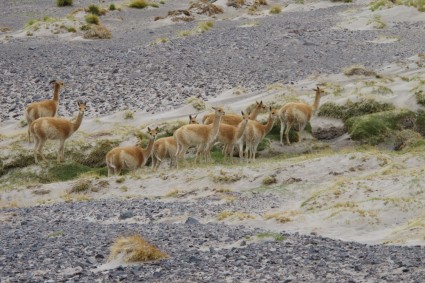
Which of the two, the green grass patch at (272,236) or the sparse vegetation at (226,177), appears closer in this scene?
the green grass patch at (272,236)

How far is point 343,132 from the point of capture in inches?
1009

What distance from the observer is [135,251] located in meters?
12.7

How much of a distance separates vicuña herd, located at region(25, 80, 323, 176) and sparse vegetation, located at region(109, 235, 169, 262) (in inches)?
379

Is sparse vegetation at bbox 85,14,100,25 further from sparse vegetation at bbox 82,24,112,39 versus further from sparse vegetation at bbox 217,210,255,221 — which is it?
sparse vegetation at bbox 217,210,255,221

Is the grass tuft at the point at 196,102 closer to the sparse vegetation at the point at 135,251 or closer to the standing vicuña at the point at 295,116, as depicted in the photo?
the standing vicuña at the point at 295,116

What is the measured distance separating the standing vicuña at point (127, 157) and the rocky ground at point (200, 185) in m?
1.23

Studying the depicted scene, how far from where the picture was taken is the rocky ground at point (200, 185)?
1234 cm

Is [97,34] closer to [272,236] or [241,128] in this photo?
[241,128]

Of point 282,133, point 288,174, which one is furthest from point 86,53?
point 288,174

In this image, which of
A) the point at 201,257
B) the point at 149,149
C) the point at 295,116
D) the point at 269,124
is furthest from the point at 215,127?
the point at 201,257

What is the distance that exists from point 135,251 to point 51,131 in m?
12.4

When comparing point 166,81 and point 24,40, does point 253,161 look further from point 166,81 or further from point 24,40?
point 24,40

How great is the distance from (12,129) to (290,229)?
16.0m

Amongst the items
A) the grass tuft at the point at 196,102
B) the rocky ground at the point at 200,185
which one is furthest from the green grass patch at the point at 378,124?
the grass tuft at the point at 196,102
